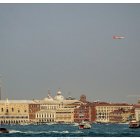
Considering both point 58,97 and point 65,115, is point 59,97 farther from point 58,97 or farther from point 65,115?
point 65,115

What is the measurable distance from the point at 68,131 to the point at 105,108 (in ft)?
2.70

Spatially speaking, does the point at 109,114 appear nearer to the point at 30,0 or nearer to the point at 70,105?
the point at 70,105

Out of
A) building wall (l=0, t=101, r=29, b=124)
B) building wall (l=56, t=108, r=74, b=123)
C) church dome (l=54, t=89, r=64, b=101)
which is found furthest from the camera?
building wall (l=56, t=108, r=74, b=123)

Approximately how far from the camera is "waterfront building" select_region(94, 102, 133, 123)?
53.6 feet

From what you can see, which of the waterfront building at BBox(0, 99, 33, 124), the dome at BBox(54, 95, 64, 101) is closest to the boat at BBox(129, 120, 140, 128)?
the dome at BBox(54, 95, 64, 101)

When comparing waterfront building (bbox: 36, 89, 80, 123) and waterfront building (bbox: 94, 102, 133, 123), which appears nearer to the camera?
waterfront building (bbox: 94, 102, 133, 123)

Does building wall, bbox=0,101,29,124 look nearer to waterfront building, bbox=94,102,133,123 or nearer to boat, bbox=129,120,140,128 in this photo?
waterfront building, bbox=94,102,133,123

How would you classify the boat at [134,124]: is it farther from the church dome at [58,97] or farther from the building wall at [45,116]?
the building wall at [45,116]

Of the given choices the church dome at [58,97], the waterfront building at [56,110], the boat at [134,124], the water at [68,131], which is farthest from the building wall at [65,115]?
the boat at [134,124]

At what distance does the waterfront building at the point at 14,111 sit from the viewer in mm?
16422

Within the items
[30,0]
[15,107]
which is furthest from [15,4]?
[15,107]

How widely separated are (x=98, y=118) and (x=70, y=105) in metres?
0.49

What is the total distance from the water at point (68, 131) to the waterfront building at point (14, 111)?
17cm

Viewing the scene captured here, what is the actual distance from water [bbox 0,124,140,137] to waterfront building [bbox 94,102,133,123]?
24 cm
